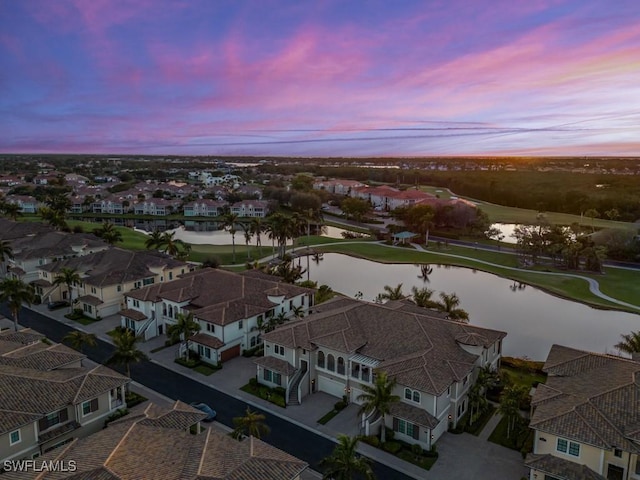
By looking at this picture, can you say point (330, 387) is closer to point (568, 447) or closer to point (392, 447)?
point (392, 447)

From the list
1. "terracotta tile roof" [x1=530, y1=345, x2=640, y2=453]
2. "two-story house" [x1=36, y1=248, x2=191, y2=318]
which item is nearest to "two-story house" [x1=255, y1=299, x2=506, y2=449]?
"terracotta tile roof" [x1=530, y1=345, x2=640, y2=453]

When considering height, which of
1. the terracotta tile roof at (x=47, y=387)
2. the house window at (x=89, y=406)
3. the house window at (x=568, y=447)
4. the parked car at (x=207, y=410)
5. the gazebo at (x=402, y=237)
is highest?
the terracotta tile roof at (x=47, y=387)

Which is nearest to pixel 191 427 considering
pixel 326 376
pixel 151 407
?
pixel 151 407

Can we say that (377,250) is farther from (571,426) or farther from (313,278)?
(571,426)

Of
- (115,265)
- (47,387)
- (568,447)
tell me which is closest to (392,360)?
(568,447)

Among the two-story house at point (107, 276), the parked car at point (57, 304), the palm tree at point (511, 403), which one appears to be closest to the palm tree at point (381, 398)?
the palm tree at point (511, 403)

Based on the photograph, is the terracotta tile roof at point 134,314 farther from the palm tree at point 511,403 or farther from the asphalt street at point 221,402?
the palm tree at point 511,403
